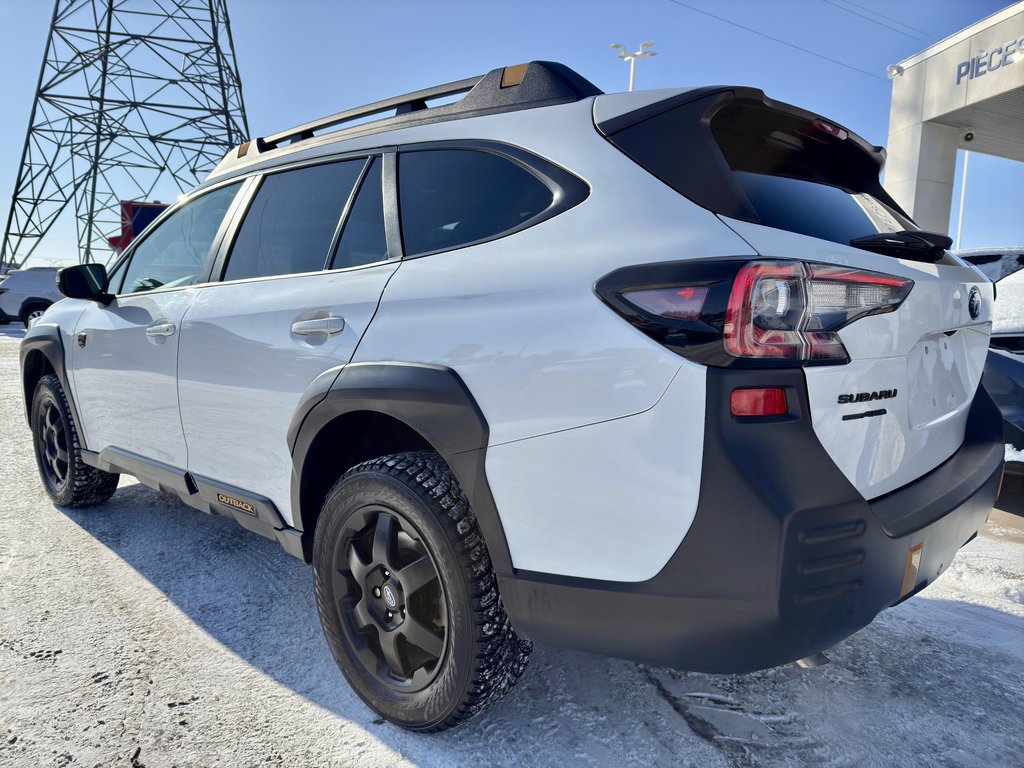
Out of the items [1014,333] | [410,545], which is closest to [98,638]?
[410,545]

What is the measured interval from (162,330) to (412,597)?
1680mm

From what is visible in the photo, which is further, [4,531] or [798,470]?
[4,531]

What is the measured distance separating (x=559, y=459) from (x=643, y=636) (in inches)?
16.7

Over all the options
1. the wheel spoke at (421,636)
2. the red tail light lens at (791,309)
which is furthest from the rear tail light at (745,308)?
the wheel spoke at (421,636)

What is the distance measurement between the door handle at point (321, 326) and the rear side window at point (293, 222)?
25cm

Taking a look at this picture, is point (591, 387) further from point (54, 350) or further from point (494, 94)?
point (54, 350)

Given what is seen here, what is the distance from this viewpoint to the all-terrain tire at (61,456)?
3.83m

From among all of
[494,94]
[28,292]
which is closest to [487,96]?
[494,94]

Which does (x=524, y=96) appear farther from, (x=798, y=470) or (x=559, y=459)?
(x=798, y=470)

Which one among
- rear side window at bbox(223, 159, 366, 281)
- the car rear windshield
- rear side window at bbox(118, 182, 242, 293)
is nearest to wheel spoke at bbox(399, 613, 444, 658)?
rear side window at bbox(223, 159, 366, 281)

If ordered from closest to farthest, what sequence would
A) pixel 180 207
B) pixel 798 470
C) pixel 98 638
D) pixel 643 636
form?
pixel 798 470 < pixel 643 636 < pixel 98 638 < pixel 180 207

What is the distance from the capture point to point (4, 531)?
3.71m

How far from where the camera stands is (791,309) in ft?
4.74

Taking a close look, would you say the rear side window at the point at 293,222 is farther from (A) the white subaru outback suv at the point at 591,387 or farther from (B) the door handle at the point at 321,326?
(B) the door handle at the point at 321,326
